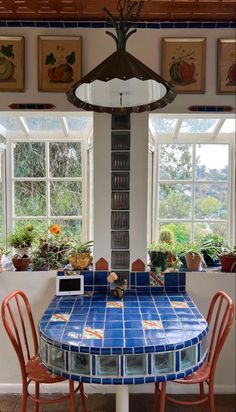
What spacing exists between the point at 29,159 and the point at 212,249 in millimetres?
1541

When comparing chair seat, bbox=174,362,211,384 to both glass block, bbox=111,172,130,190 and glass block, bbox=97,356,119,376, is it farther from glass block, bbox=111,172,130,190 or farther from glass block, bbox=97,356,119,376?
glass block, bbox=111,172,130,190

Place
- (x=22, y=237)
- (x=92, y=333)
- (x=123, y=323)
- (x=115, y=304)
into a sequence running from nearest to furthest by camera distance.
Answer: (x=92, y=333) → (x=123, y=323) → (x=115, y=304) → (x=22, y=237)

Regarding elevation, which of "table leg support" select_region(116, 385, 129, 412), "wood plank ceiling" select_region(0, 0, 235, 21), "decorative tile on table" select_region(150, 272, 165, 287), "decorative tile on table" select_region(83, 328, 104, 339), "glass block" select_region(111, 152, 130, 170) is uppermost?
"wood plank ceiling" select_region(0, 0, 235, 21)

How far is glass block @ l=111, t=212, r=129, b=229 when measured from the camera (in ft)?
7.11

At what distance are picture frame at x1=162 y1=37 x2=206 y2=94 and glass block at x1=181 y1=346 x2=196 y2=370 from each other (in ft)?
5.24

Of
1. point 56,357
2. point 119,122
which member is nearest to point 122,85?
point 119,122

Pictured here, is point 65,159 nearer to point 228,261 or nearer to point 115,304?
point 115,304

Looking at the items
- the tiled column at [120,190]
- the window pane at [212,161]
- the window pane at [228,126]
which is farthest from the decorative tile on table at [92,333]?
the window pane at [228,126]

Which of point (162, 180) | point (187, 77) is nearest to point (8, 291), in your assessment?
point (162, 180)

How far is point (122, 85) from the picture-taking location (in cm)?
154

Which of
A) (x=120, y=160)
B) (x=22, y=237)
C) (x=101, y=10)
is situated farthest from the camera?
(x=22, y=237)

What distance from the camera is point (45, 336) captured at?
1.48 meters

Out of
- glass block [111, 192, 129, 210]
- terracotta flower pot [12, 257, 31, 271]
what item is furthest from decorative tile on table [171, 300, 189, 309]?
terracotta flower pot [12, 257, 31, 271]

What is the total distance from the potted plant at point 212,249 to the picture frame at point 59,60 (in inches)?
57.4
